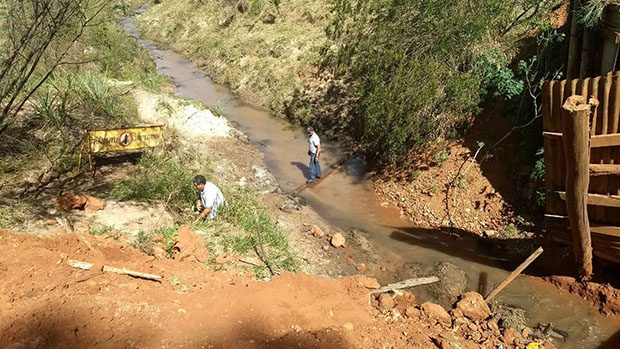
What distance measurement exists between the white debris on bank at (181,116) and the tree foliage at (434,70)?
4.63 metres

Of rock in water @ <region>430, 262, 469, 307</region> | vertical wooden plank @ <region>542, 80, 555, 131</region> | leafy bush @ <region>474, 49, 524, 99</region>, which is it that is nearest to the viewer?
vertical wooden plank @ <region>542, 80, 555, 131</region>

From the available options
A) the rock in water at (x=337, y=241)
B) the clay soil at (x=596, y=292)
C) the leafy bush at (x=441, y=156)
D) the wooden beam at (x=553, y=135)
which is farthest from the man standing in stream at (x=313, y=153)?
the clay soil at (x=596, y=292)

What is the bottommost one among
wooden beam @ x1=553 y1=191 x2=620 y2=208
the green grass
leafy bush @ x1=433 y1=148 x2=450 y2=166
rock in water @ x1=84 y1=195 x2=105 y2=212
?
leafy bush @ x1=433 y1=148 x2=450 y2=166

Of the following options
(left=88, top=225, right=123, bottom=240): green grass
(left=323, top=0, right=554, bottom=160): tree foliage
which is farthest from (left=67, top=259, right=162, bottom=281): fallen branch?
(left=323, top=0, right=554, bottom=160): tree foliage

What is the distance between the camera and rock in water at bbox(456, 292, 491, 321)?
5.26 metres

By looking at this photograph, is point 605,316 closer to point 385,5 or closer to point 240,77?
point 385,5

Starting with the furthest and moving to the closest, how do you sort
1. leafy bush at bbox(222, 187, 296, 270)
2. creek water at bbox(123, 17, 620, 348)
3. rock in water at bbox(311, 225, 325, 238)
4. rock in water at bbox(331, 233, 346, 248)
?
rock in water at bbox(311, 225, 325, 238), rock in water at bbox(331, 233, 346, 248), leafy bush at bbox(222, 187, 296, 270), creek water at bbox(123, 17, 620, 348)

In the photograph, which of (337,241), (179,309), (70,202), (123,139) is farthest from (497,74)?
(70,202)

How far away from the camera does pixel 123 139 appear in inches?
299

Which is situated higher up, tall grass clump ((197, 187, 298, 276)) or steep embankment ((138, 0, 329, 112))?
steep embankment ((138, 0, 329, 112))

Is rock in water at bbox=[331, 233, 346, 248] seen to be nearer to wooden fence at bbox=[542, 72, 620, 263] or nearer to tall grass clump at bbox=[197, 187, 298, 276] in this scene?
tall grass clump at bbox=[197, 187, 298, 276]

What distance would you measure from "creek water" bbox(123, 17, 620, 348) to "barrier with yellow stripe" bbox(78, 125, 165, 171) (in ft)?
10.4

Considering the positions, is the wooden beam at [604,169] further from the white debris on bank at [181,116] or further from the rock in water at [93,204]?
the white debris on bank at [181,116]

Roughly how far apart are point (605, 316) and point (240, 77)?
1476 centimetres
